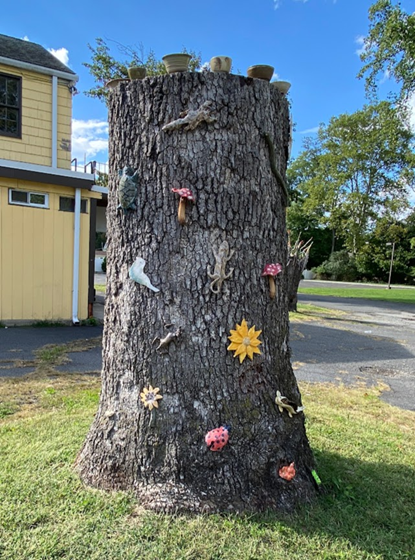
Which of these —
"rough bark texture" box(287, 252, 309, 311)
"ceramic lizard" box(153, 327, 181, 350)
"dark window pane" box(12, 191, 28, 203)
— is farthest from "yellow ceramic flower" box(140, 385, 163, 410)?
"rough bark texture" box(287, 252, 309, 311)

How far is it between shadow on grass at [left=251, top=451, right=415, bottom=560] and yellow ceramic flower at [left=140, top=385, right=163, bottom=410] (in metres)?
0.70

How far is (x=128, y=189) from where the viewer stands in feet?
6.68

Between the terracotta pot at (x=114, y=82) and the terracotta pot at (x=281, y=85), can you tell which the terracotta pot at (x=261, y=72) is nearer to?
the terracotta pot at (x=281, y=85)

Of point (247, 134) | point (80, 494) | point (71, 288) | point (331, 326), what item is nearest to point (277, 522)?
point (80, 494)

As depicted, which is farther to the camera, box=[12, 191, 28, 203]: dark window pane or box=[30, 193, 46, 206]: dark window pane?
box=[30, 193, 46, 206]: dark window pane

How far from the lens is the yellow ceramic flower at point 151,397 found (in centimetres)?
197

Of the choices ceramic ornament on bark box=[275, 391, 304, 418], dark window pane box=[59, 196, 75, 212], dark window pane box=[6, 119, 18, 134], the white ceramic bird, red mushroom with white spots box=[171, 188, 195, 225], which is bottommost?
ceramic ornament on bark box=[275, 391, 304, 418]

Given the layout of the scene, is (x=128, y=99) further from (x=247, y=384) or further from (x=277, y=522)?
(x=277, y=522)

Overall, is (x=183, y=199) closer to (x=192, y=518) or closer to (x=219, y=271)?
(x=219, y=271)

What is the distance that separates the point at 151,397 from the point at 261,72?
1.76 meters

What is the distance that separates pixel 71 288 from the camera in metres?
8.09

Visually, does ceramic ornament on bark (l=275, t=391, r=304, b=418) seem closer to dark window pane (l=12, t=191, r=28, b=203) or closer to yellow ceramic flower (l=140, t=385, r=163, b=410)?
yellow ceramic flower (l=140, t=385, r=163, b=410)

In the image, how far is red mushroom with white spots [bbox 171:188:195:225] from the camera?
1.94 meters

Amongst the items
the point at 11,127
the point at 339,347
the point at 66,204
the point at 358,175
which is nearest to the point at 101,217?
the point at 66,204
